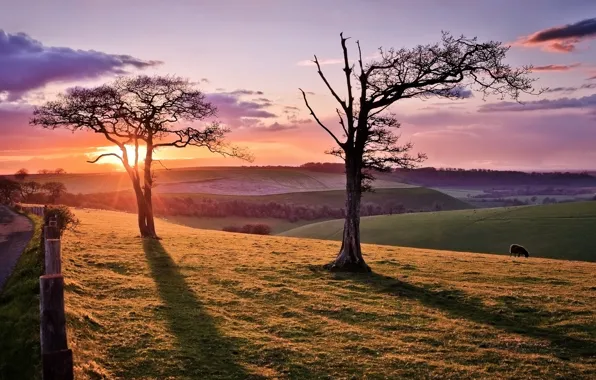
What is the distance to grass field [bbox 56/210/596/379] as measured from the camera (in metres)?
12.3

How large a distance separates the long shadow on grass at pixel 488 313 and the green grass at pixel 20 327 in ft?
44.9

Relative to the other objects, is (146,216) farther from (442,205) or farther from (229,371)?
(442,205)

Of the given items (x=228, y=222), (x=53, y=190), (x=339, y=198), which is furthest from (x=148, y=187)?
(x=339, y=198)

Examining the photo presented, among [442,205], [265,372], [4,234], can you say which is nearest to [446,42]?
[265,372]

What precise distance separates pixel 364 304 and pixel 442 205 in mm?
152680

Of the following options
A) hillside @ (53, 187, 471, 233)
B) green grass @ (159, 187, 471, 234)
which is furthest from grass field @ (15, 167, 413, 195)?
hillside @ (53, 187, 471, 233)

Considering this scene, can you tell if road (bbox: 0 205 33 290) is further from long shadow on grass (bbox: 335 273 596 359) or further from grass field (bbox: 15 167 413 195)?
grass field (bbox: 15 167 413 195)

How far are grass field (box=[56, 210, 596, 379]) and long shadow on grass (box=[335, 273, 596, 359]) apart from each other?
0.17ft

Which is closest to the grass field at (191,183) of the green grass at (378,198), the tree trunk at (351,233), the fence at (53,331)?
the green grass at (378,198)

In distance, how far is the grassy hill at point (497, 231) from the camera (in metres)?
62.7

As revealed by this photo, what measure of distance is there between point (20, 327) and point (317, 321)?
29.2 ft

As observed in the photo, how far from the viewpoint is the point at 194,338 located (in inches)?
562

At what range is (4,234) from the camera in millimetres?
35875

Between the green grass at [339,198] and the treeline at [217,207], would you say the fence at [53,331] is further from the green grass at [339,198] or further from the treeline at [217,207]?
the green grass at [339,198]
